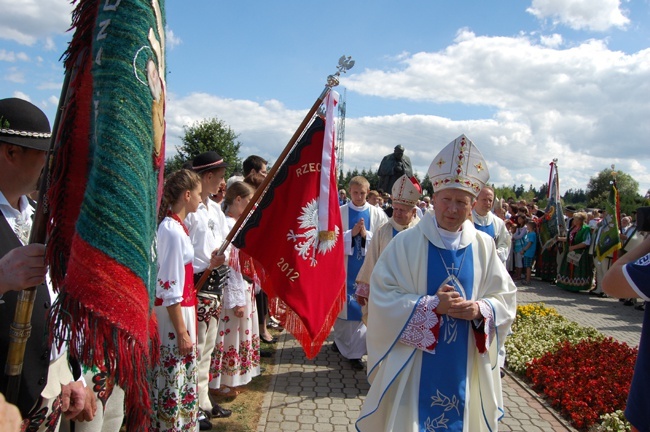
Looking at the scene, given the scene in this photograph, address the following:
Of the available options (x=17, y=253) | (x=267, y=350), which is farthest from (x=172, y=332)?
(x=267, y=350)

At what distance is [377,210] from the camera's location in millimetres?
7383

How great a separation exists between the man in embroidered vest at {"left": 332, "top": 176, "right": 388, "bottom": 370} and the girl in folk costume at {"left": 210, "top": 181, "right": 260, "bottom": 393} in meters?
1.52

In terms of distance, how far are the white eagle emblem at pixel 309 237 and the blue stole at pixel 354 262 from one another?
2260 millimetres

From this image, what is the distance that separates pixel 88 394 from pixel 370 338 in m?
1.75

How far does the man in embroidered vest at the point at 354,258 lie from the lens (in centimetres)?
672

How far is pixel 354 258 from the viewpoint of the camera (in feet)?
22.9

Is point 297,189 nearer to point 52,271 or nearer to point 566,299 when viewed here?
point 52,271

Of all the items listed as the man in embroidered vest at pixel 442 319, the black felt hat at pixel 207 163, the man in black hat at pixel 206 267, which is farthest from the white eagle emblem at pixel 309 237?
the man in embroidered vest at pixel 442 319

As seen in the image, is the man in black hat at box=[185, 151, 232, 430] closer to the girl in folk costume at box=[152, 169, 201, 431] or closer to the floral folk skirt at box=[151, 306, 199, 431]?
the girl in folk costume at box=[152, 169, 201, 431]

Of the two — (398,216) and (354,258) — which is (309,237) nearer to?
(398,216)

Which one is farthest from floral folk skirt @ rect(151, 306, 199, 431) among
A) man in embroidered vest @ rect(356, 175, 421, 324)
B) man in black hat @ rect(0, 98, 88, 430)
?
man in embroidered vest @ rect(356, 175, 421, 324)

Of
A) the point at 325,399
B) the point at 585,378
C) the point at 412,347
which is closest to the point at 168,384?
the point at 412,347

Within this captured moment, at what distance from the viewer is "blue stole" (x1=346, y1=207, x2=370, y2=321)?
6727 mm

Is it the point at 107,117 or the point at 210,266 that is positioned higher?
the point at 107,117
